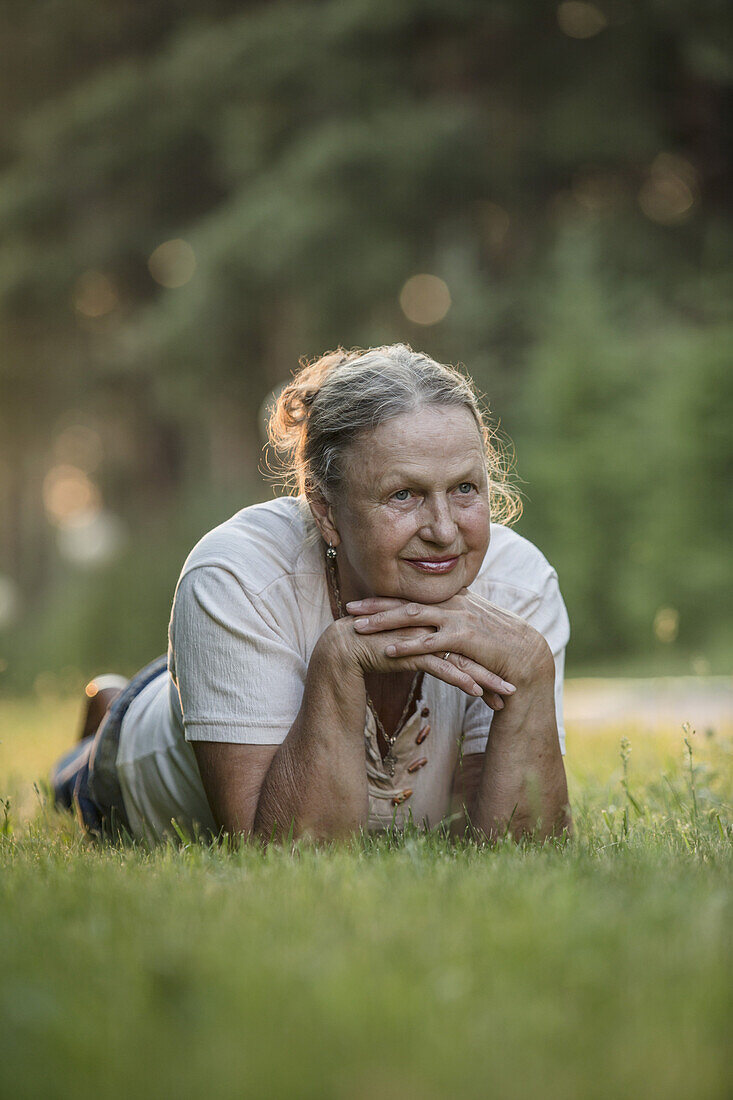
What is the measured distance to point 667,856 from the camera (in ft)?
9.48

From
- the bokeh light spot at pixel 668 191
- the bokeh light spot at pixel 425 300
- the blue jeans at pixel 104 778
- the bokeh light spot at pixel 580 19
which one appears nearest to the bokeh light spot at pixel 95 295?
the bokeh light spot at pixel 425 300

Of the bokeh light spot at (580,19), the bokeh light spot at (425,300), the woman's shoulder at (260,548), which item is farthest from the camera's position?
the bokeh light spot at (425,300)

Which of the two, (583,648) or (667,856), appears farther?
(583,648)

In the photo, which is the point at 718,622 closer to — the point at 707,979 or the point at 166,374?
the point at 166,374

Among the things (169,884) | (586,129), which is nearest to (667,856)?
(169,884)

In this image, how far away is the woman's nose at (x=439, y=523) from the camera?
3.16 meters

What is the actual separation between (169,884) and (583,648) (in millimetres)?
11850

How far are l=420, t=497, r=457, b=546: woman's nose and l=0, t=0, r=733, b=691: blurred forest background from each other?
979cm

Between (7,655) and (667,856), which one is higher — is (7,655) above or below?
below

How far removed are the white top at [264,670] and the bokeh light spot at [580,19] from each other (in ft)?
45.4

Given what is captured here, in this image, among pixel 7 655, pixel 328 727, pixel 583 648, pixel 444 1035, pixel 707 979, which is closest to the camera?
Result: pixel 444 1035

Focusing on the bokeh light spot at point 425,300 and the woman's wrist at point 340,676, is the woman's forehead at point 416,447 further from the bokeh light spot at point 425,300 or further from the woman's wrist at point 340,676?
the bokeh light spot at point 425,300

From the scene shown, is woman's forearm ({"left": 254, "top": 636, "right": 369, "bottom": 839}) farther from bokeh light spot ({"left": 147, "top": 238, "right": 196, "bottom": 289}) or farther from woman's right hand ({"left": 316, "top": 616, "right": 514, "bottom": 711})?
bokeh light spot ({"left": 147, "top": 238, "right": 196, "bottom": 289})

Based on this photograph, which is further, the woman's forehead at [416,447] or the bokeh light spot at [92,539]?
the bokeh light spot at [92,539]
